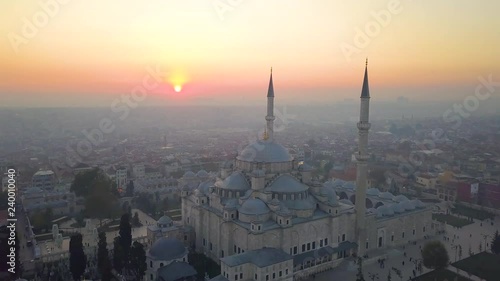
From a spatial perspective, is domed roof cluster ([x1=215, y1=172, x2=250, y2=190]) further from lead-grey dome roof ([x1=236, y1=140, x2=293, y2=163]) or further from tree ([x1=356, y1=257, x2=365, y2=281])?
tree ([x1=356, y1=257, x2=365, y2=281])

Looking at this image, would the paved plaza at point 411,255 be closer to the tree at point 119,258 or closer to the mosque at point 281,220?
the mosque at point 281,220

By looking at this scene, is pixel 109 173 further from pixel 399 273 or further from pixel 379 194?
pixel 399 273

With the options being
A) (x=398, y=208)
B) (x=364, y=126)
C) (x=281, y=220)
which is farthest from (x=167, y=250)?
(x=398, y=208)

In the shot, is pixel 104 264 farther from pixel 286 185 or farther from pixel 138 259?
pixel 286 185

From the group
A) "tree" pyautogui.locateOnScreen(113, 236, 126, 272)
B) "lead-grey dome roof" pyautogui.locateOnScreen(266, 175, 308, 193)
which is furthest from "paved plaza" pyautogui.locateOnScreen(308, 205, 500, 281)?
"tree" pyautogui.locateOnScreen(113, 236, 126, 272)

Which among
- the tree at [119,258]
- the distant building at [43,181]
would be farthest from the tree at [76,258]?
the distant building at [43,181]

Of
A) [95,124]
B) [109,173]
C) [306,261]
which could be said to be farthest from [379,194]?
[95,124]
